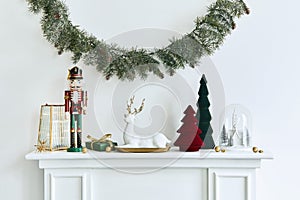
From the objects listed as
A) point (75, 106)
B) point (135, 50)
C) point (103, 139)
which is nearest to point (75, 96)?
point (75, 106)

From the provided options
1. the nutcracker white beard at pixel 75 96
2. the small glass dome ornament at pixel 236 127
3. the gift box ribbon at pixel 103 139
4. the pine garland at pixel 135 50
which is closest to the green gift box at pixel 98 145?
the gift box ribbon at pixel 103 139

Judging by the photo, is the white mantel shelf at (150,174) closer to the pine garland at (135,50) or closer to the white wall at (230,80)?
the white wall at (230,80)

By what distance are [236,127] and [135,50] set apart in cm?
52

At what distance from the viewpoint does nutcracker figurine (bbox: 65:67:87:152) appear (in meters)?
1.97

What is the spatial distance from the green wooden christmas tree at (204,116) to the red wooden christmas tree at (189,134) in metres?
0.06

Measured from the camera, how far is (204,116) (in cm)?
202

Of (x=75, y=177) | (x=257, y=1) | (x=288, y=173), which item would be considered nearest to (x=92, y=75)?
(x=75, y=177)

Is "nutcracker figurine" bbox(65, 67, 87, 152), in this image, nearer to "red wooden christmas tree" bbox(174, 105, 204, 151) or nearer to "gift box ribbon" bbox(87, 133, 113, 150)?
"gift box ribbon" bbox(87, 133, 113, 150)

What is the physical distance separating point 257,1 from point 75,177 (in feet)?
3.45

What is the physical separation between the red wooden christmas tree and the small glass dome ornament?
13cm

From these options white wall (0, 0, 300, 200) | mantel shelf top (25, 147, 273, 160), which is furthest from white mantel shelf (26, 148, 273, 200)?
white wall (0, 0, 300, 200)

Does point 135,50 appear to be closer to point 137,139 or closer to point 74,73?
point 74,73

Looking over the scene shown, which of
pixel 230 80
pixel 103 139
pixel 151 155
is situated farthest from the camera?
pixel 230 80

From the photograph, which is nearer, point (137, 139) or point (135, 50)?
point (137, 139)
